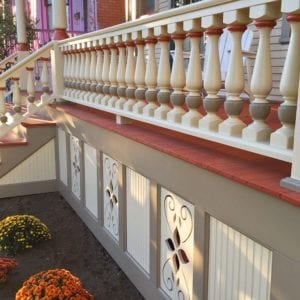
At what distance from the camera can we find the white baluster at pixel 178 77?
9.01ft

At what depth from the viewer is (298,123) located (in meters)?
1.79

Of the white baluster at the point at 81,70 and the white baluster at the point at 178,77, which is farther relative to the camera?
the white baluster at the point at 81,70

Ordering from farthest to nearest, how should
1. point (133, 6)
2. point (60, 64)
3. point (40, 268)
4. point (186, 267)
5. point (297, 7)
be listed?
1. point (133, 6)
2. point (60, 64)
3. point (40, 268)
4. point (186, 267)
5. point (297, 7)

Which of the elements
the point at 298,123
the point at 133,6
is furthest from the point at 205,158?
the point at 133,6

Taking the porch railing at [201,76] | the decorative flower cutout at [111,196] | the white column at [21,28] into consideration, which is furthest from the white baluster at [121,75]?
the white column at [21,28]

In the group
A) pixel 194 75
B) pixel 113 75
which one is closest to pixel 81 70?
pixel 113 75

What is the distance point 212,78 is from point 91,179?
2807 millimetres

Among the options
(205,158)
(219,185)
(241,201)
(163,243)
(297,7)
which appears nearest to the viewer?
(297,7)

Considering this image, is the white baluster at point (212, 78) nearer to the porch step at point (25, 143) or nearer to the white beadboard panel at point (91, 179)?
the white beadboard panel at point (91, 179)

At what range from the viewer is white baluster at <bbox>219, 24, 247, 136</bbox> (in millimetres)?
2211

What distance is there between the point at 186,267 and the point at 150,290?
2.22 ft

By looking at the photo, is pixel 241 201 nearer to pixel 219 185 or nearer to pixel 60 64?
pixel 219 185

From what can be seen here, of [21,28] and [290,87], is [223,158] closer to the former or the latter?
[290,87]

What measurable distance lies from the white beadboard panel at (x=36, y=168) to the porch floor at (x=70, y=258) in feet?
1.55
